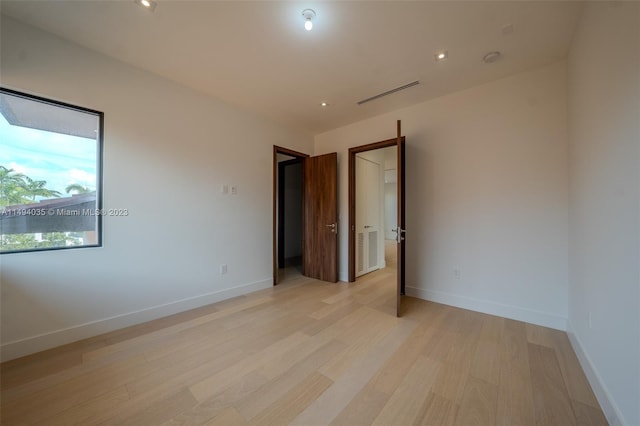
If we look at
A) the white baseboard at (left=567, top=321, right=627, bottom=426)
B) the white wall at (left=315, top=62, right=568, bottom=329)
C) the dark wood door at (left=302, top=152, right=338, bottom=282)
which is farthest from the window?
the white baseboard at (left=567, top=321, right=627, bottom=426)

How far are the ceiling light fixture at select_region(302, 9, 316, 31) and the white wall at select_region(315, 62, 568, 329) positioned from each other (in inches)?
81.2

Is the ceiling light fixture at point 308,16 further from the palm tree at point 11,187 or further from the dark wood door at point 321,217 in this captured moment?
the palm tree at point 11,187

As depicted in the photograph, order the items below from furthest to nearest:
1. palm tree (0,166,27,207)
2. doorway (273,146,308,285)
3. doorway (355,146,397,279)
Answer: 1. doorway (273,146,308,285)
2. doorway (355,146,397,279)
3. palm tree (0,166,27,207)

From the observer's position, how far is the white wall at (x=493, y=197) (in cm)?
241

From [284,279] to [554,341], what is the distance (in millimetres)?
3541

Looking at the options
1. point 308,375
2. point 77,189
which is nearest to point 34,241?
point 77,189

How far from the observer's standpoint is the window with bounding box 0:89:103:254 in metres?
1.92

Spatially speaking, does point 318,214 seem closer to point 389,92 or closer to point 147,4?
point 389,92

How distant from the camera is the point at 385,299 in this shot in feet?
10.5

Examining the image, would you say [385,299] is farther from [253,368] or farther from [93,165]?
[93,165]

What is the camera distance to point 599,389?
58.1 inches

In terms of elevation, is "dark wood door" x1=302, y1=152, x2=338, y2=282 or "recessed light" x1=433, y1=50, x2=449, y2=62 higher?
"recessed light" x1=433, y1=50, x2=449, y2=62

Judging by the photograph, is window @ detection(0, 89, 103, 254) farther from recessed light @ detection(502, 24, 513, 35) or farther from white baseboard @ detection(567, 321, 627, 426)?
white baseboard @ detection(567, 321, 627, 426)

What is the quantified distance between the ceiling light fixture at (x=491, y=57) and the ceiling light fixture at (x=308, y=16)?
178 centimetres
